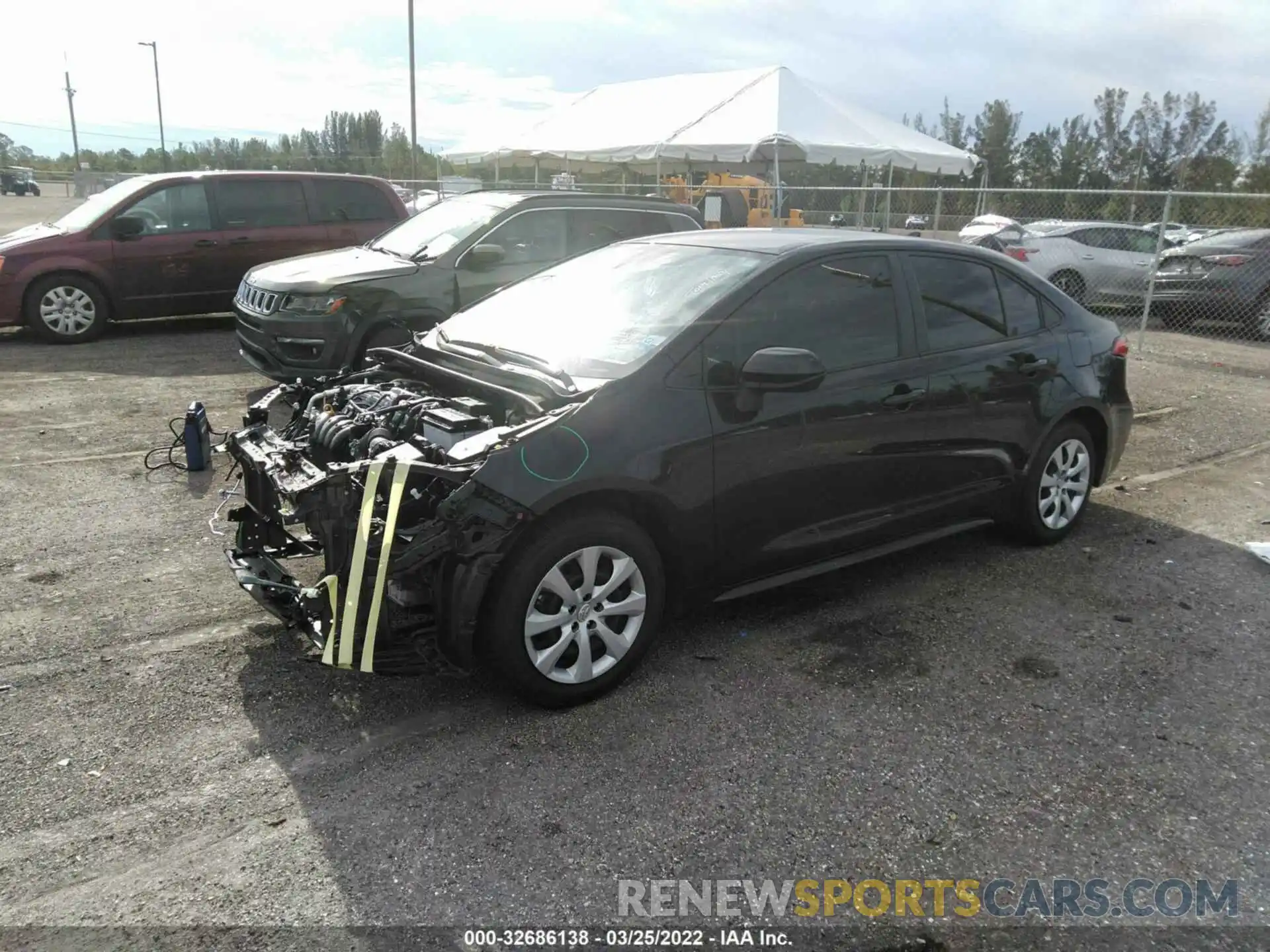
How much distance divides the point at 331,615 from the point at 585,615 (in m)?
0.86

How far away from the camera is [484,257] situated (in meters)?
7.61

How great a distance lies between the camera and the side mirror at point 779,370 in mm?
3588

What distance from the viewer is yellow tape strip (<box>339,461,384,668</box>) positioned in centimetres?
311

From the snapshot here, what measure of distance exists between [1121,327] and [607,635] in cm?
1228

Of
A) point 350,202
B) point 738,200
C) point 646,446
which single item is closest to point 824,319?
point 646,446

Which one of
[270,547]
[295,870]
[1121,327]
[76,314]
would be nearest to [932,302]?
[270,547]

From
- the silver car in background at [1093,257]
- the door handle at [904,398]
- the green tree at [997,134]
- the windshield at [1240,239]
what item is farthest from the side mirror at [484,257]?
the green tree at [997,134]

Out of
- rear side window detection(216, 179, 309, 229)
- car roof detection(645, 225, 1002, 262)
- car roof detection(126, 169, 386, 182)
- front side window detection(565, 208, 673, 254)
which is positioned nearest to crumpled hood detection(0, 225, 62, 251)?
car roof detection(126, 169, 386, 182)

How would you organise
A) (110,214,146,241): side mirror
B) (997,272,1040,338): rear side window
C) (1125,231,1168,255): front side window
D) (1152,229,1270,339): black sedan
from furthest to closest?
(1125,231,1168,255): front side window
(1152,229,1270,339): black sedan
(110,214,146,241): side mirror
(997,272,1040,338): rear side window

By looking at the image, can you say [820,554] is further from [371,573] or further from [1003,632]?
[371,573]

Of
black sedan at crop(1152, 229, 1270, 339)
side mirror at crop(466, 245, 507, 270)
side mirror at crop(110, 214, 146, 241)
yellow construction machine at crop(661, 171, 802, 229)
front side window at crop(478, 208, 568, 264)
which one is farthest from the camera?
yellow construction machine at crop(661, 171, 802, 229)

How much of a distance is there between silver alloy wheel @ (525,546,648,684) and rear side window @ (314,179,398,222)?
29.8 ft

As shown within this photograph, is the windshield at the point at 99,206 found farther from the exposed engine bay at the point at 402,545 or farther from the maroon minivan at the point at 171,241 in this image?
the exposed engine bay at the point at 402,545

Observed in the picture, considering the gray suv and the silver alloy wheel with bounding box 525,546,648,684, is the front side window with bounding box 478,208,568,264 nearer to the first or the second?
the gray suv
